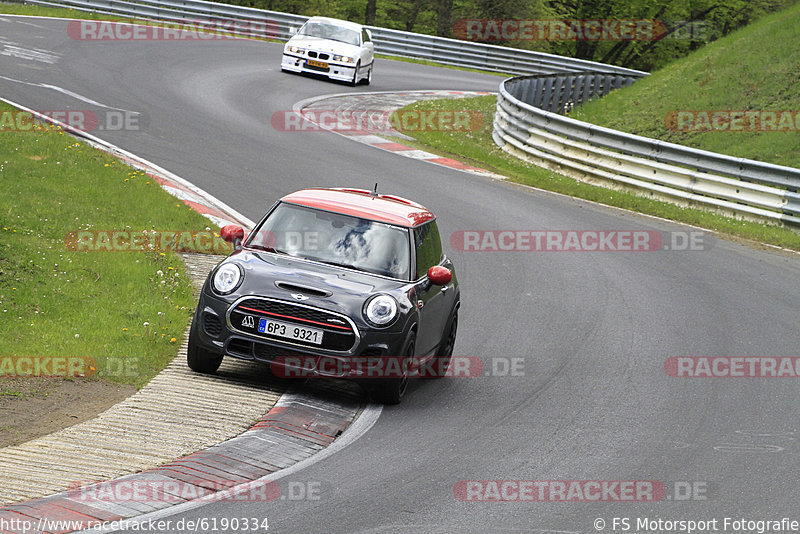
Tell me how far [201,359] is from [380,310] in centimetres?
161

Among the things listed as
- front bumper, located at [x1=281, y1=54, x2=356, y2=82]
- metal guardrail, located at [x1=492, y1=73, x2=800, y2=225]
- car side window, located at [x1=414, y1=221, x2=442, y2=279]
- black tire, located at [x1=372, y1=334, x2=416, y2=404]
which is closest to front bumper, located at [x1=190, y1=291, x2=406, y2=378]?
black tire, located at [x1=372, y1=334, x2=416, y2=404]

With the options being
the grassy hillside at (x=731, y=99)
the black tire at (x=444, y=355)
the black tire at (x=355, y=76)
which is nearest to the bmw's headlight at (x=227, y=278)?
the black tire at (x=444, y=355)

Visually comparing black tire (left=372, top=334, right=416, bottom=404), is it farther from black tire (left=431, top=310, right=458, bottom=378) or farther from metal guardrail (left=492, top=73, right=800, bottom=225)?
metal guardrail (left=492, top=73, right=800, bottom=225)

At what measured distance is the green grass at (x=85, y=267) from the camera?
9.33 metres

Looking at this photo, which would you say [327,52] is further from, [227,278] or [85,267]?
[227,278]

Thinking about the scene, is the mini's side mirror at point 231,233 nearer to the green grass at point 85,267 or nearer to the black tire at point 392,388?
the green grass at point 85,267

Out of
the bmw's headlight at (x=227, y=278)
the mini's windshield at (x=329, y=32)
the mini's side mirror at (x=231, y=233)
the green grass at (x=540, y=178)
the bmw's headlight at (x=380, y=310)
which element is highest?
the mini's windshield at (x=329, y=32)

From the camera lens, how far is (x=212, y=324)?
8.85m

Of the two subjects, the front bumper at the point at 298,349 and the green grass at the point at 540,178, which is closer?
the front bumper at the point at 298,349

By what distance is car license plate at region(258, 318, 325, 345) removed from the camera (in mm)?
8680

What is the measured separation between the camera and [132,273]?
11.6 m

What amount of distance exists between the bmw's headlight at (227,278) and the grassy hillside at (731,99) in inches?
627

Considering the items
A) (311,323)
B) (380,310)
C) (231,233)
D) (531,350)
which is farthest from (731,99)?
(311,323)

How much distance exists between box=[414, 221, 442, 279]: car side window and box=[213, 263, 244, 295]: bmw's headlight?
1.61m
